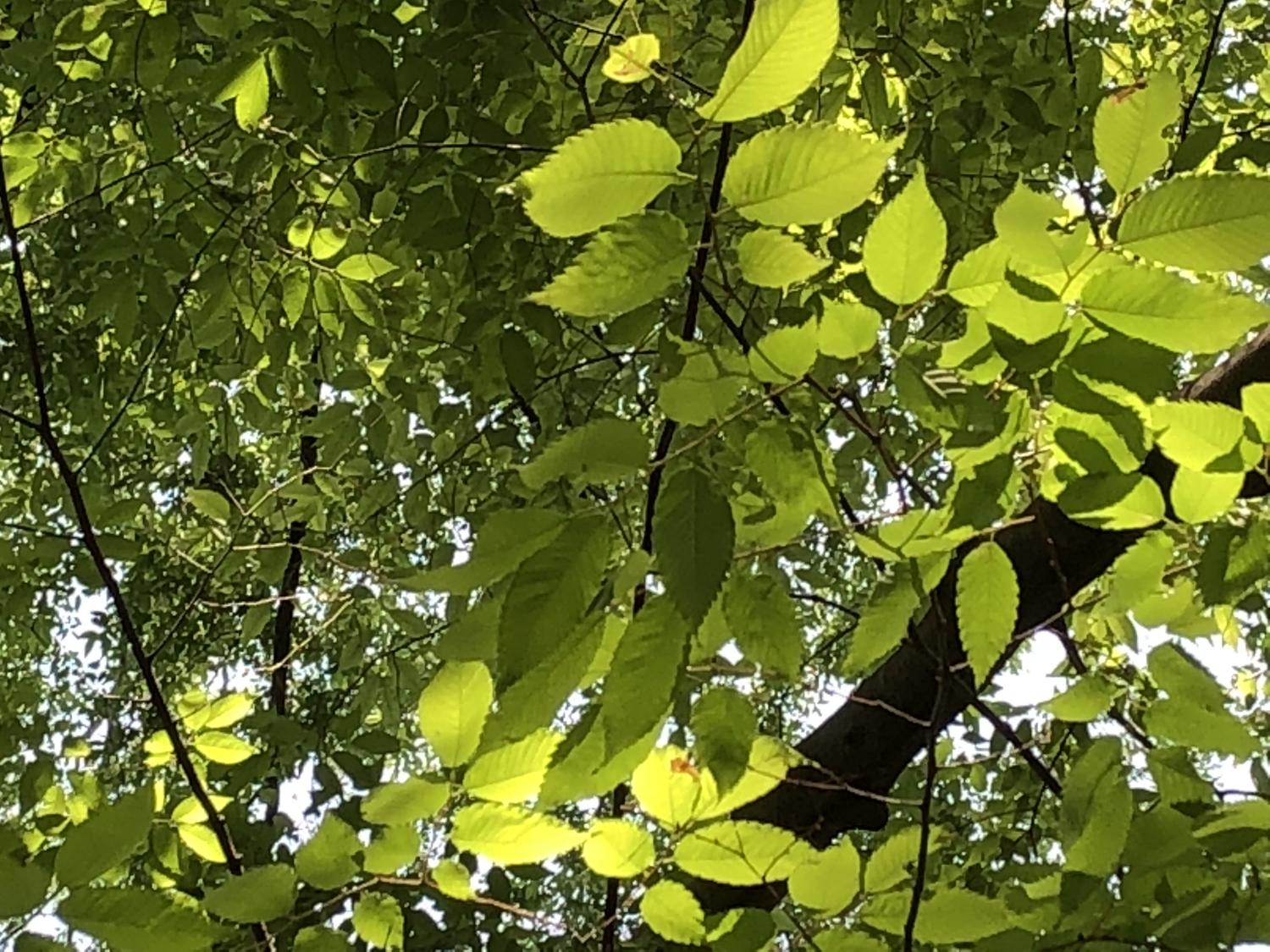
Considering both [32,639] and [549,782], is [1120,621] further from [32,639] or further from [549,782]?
[32,639]

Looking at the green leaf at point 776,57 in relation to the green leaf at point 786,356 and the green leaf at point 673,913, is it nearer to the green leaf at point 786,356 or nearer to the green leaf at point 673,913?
the green leaf at point 786,356

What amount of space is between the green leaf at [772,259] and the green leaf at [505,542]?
0.62 ft

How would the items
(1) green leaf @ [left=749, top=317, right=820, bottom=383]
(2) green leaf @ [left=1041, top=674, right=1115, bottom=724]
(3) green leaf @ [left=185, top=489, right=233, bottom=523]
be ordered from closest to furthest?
(1) green leaf @ [left=749, top=317, right=820, bottom=383], (2) green leaf @ [left=1041, top=674, right=1115, bottom=724], (3) green leaf @ [left=185, top=489, right=233, bottom=523]

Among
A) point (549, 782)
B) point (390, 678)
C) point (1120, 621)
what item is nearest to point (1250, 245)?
point (549, 782)

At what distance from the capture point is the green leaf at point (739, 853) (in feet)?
2.68

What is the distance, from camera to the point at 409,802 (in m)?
0.86

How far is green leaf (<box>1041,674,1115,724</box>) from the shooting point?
1.01m

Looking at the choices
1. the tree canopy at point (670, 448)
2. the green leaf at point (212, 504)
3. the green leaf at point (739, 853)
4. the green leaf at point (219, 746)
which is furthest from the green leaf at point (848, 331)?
the green leaf at point (212, 504)

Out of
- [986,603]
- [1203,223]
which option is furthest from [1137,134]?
[986,603]

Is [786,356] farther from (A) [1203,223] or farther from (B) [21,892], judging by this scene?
(B) [21,892]

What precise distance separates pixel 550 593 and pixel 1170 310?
1.09 ft

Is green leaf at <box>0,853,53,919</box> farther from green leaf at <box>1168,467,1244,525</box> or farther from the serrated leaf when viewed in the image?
green leaf at <box>1168,467,1244,525</box>

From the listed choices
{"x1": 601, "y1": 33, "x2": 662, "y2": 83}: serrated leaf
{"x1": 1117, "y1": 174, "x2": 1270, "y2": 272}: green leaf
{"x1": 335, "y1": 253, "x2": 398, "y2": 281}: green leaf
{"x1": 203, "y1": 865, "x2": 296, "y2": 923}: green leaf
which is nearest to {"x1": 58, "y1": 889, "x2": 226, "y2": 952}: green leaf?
{"x1": 203, "y1": 865, "x2": 296, "y2": 923}: green leaf

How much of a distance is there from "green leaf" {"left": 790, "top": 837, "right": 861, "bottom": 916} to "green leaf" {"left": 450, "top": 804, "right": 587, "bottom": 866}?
155 mm
